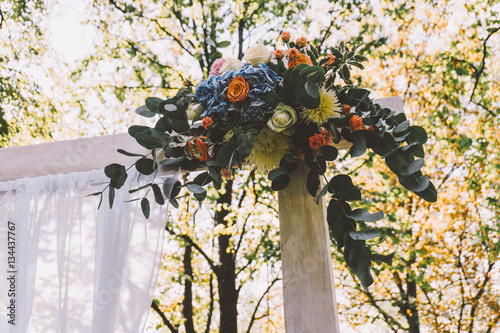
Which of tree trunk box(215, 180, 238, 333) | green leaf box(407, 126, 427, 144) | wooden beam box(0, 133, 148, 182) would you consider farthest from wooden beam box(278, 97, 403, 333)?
tree trunk box(215, 180, 238, 333)

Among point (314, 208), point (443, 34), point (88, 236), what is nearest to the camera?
point (314, 208)

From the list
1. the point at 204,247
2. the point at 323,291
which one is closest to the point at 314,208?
the point at 323,291

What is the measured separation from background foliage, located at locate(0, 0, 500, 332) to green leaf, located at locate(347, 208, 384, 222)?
3.34 m

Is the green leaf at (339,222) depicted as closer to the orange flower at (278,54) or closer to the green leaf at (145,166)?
the orange flower at (278,54)

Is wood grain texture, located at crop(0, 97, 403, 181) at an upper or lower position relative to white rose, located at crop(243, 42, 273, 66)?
upper

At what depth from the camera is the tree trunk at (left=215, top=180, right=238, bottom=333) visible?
4.66m

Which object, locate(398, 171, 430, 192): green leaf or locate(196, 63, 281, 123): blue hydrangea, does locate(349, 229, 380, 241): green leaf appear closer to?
locate(398, 171, 430, 192): green leaf

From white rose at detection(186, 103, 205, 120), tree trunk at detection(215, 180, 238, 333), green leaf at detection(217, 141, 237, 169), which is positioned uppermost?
tree trunk at detection(215, 180, 238, 333)

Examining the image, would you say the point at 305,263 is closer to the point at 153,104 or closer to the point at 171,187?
the point at 171,187

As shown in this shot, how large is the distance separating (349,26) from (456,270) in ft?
11.0

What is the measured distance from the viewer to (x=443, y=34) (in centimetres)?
496

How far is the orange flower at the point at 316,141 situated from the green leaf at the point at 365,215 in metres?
0.20

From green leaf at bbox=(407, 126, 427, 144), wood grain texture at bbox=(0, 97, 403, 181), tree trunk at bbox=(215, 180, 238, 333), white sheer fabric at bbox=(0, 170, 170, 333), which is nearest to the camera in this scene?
green leaf at bbox=(407, 126, 427, 144)

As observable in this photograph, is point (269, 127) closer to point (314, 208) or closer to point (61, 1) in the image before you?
point (314, 208)
